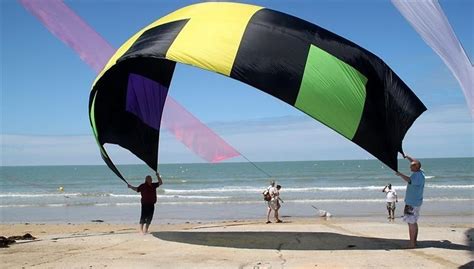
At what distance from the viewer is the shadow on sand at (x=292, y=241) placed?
870 centimetres

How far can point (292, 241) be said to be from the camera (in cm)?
952

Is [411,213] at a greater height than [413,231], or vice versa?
[411,213]

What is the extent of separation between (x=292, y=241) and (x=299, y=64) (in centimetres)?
348

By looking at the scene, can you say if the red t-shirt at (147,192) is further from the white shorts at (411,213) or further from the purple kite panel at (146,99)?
the white shorts at (411,213)

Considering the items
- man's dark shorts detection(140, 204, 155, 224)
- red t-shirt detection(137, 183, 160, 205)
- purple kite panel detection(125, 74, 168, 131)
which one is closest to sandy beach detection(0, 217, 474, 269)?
man's dark shorts detection(140, 204, 155, 224)

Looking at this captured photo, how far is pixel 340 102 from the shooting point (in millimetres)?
7828

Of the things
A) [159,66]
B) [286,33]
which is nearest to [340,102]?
[286,33]

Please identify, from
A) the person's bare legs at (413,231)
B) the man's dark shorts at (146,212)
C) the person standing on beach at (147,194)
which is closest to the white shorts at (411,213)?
the person's bare legs at (413,231)

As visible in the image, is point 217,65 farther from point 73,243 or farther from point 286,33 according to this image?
point 73,243

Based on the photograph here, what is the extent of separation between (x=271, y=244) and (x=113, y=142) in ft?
13.1

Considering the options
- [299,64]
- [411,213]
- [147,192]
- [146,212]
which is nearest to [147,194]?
[147,192]

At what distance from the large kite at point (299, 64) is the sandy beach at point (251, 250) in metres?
1.56

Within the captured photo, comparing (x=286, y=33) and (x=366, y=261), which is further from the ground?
(x=286, y=33)

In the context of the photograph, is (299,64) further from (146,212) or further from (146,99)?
(146,212)
